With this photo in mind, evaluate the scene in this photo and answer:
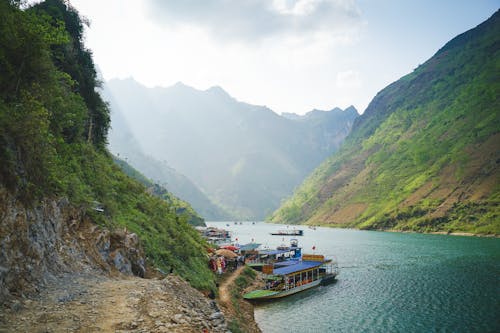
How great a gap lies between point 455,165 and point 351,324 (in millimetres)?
184290

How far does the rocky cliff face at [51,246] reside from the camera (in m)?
14.2

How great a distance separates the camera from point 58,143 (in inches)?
1045

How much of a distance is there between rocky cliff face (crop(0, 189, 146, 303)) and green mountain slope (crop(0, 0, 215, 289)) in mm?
303

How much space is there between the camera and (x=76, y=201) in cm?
2431

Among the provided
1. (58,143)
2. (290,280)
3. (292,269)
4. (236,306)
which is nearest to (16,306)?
(58,143)

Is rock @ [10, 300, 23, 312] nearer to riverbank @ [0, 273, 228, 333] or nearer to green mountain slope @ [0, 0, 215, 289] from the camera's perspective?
riverbank @ [0, 273, 228, 333]

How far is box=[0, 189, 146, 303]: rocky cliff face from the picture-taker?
558 inches

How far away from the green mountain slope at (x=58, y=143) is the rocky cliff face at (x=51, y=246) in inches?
11.9

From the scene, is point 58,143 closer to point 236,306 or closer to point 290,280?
point 236,306

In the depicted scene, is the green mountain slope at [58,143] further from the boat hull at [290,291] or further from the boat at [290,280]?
the boat at [290,280]

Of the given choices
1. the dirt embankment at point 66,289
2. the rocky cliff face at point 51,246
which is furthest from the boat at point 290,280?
the dirt embankment at point 66,289

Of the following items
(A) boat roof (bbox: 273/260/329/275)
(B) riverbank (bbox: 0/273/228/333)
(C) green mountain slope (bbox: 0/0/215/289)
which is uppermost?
(C) green mountain slope (bbox: 0/0/215/289)

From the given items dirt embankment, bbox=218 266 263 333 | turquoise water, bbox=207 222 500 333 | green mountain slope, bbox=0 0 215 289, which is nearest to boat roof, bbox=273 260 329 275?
turquoise water, bbox=207 222 500 333

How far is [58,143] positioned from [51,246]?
1124 cm
